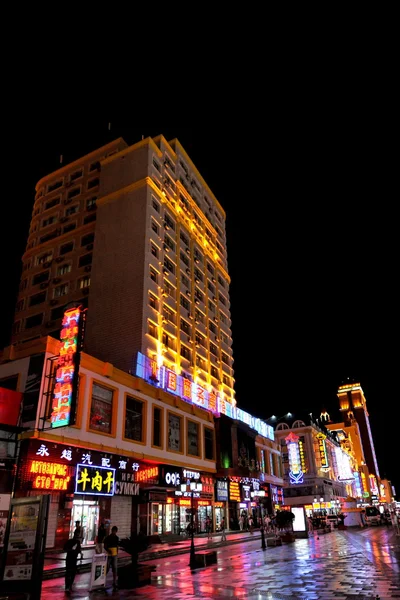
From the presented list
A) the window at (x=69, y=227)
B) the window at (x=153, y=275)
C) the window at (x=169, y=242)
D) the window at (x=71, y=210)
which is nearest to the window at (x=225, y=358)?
the window at (x=169, y=242)

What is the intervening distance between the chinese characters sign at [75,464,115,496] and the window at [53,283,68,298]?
29.5 metres

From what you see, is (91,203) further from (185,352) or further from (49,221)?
(185,352)

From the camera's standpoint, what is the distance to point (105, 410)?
2875 centimetres

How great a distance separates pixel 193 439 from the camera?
38.8m

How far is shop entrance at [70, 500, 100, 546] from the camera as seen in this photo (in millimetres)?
25625

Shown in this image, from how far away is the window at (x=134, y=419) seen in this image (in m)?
30.7

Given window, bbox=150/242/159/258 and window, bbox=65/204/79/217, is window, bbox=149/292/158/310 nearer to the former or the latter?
window, bbox=150/242/159/258

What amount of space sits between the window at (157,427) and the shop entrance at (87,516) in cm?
709

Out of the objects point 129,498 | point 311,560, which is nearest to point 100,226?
→ point 129,498

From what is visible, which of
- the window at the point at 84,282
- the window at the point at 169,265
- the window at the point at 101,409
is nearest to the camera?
the window at the point at 101,409

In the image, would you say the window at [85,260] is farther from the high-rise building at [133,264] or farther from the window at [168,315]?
the window at [168,315]

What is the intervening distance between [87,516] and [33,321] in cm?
3119

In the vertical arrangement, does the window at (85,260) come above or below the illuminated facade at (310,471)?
above

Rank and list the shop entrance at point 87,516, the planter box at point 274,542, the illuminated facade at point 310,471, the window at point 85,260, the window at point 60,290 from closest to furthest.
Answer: the shop entrance at point 87,516 < the planter box at point 274,542 < the window at point 60,290 < the window at point 85,260 < the illuminated facade at point 310,471
